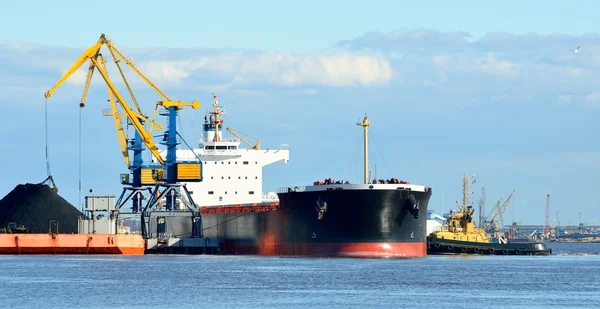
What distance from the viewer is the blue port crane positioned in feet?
249

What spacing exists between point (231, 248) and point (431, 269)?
20.9 metres

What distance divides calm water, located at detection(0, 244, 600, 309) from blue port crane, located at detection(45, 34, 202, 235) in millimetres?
10137

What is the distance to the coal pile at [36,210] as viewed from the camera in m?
76.9

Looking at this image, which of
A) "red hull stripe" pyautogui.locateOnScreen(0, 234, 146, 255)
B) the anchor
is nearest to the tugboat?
the anchor

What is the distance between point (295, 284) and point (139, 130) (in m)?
33.6

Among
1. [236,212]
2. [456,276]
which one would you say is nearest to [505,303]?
[456,276]

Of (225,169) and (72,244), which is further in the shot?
(225,169)

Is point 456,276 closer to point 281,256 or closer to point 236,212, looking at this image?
point 281,256

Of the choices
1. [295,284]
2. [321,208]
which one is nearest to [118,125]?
[321,208]

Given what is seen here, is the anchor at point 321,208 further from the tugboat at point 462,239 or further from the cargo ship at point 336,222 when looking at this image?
the tugboat at point 462,239

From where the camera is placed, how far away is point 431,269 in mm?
57781

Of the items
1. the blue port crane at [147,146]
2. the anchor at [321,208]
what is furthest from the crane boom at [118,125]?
the anchor at [321,208]

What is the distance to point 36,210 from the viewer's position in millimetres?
77188

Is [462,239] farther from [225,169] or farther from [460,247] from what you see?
[225,169]
